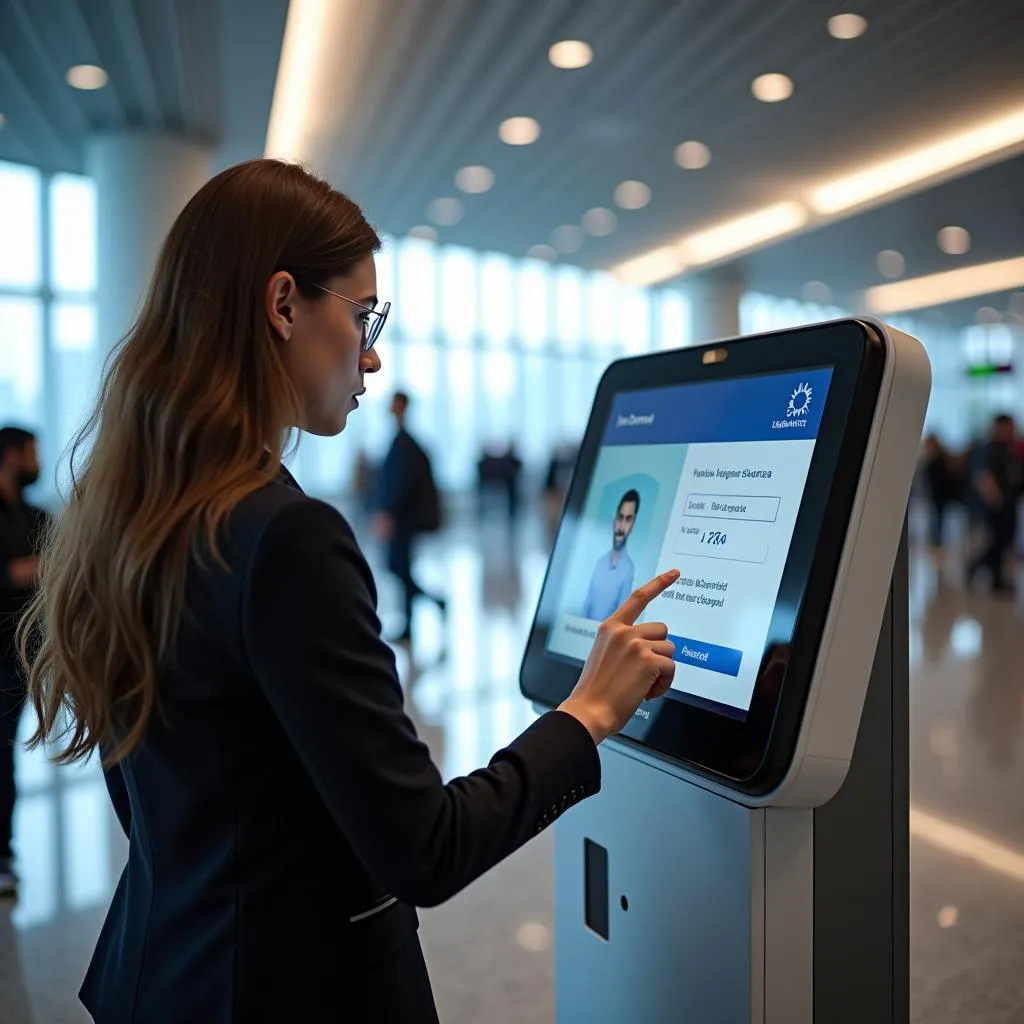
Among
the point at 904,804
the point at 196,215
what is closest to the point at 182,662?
the point at 196,215

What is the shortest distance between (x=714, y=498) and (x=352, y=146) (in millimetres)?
8659

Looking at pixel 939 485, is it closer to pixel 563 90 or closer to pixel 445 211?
pixel 445 211

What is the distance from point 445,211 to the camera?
11.6 m

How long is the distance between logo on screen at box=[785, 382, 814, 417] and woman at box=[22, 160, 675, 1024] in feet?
0.86

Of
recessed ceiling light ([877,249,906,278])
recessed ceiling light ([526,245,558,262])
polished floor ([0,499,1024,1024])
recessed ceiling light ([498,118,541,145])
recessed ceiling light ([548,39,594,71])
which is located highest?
recessed ceiling light ([526,245,558,262])

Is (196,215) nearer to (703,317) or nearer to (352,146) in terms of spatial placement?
(352,146)

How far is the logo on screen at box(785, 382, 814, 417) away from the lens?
1.10 meters

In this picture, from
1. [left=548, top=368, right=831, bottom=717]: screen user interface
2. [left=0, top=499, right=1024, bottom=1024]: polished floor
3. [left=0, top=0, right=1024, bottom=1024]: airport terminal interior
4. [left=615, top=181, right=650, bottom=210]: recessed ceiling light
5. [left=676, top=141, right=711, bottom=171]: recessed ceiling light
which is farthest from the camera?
[left=615, top=181, right=650, bottom=210]: recessed ceiling light

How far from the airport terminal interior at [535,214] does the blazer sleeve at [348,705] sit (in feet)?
1.64

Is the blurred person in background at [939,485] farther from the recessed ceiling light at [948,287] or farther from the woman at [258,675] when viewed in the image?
the woman at [258,675]

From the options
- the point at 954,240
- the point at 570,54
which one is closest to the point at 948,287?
the point at 954,240

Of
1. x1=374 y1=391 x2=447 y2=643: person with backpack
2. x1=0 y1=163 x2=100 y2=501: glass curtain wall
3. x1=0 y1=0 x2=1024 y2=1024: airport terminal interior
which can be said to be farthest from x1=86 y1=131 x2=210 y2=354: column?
x1=0 y1=163 x2=100 y2=501: glass curtain wall

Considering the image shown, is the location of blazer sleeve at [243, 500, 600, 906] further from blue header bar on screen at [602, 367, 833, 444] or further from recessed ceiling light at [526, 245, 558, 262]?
recessed ceiling light at [526, 245, 558, 262]

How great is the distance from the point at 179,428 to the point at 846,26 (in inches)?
253
